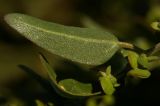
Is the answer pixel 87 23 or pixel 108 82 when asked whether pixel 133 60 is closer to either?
pixel 108 82

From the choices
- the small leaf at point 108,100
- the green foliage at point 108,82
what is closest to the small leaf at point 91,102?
the small leaf at point 108,100

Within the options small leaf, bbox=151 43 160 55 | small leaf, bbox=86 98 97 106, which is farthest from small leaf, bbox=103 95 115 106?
small leaf, bbox=151 43 160 55

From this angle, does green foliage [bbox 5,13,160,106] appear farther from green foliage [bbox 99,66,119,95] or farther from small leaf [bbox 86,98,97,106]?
small leaf [bbox 86,98,97,106]

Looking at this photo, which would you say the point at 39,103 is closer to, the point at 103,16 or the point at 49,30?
the point at 49,30

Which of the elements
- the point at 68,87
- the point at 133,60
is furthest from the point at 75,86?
the point at 133,60

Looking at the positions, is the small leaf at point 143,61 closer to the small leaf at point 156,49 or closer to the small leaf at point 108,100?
the small leaf at point 156,49

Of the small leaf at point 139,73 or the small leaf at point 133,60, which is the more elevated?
the small leaf at point 133,60

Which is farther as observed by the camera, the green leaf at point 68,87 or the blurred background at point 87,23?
the blurred background at point 87,23
